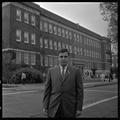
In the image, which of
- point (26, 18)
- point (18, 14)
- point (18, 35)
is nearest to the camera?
point (18, 35)

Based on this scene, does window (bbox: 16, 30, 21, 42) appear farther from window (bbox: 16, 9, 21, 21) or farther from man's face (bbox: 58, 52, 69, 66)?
man's face (bbox: 58, 52, 69, 66)

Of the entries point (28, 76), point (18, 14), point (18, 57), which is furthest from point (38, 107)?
point (18, 14)

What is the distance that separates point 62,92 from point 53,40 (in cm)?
4592

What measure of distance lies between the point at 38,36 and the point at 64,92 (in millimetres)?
41315

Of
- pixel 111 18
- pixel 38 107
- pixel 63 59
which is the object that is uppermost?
pixel 111 18

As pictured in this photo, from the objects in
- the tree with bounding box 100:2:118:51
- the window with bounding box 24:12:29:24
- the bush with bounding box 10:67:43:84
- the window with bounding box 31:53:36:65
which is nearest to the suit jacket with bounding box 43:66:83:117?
the tree with bounding box 100:2:118:51

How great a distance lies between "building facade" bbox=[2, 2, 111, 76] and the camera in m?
38.3

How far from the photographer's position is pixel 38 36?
44750 mm

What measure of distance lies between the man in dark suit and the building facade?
30.1m

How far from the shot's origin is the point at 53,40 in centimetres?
4959

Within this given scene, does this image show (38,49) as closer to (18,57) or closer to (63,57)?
(18,57)

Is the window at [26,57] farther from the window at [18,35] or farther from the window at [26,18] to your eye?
the window at [26,18]

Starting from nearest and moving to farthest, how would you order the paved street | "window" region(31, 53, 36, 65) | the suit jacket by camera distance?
the suit jacket < the paved street < "window" region(31, 53, 36, 65)

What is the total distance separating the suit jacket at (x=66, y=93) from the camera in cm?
392
